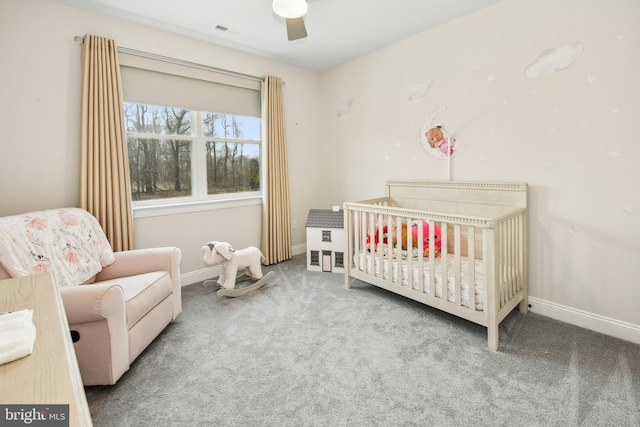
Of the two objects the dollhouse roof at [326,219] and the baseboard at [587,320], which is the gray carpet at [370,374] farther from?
the dollhouse roof at [326,219]

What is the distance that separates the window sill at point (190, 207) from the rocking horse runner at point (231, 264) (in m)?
Result: 0.50

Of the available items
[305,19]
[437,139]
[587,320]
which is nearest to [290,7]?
[305,19]

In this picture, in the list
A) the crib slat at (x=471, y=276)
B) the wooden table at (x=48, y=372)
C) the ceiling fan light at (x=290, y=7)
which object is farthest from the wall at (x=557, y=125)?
the wooden table at (x=48, y=372)

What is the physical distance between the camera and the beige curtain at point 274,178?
3.51 m

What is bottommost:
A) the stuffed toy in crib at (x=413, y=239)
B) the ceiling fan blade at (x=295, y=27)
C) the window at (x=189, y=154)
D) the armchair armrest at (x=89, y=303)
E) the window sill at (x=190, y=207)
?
the armchair armrest at (x=89, y=303)

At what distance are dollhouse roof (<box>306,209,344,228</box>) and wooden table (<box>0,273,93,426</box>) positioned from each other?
258cm

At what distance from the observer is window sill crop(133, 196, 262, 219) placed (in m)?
2.84

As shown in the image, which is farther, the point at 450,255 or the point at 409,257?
the point at 450,255

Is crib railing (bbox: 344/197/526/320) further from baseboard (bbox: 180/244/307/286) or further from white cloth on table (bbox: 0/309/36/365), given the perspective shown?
white cloth on table (bbox: 0/309/36/365)

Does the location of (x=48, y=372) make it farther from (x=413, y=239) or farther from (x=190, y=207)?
(x=190, y=207)

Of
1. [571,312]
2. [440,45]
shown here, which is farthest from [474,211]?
[440,45]

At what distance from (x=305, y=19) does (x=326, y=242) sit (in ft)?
6.67

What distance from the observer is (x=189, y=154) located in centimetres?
322

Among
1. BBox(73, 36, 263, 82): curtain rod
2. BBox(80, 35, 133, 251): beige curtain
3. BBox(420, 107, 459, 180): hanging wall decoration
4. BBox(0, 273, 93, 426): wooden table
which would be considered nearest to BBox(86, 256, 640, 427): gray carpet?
BBox(0, 273, 93, 426): wooden table
